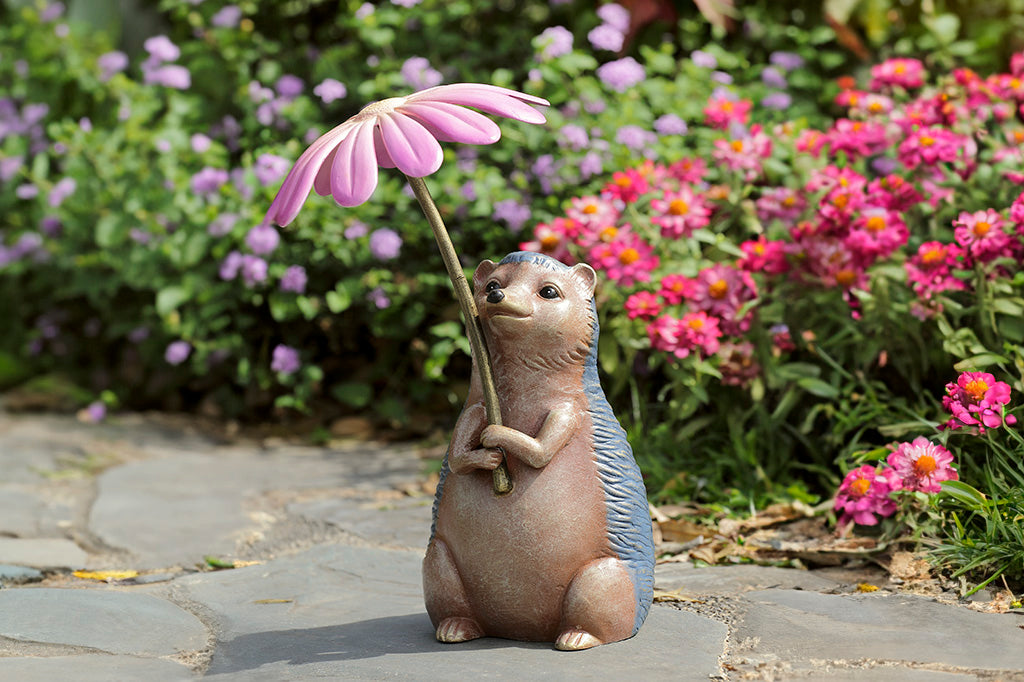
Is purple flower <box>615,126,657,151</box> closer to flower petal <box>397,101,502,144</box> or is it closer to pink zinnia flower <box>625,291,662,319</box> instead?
pink zinnia flower <box>625,291,662,319</box>

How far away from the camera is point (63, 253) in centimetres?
545

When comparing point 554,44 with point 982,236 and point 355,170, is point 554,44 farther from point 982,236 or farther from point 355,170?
point 355,170

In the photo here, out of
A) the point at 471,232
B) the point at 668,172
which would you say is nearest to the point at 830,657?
the point at 668,172

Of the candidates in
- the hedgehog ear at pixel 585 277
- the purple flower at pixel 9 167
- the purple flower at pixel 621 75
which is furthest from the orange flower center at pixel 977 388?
the purple flower at pixel 9 167

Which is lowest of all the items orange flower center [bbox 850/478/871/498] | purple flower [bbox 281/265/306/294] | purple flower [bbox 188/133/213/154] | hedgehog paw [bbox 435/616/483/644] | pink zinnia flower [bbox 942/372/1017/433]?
hedgehog paw [bbox 435/616/483/644]

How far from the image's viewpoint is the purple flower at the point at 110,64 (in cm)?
541

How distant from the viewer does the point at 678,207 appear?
136 inches

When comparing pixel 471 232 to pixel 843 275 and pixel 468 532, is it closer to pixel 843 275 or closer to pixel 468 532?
pixel 843 275

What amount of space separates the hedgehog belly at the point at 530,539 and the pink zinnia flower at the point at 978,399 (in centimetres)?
96

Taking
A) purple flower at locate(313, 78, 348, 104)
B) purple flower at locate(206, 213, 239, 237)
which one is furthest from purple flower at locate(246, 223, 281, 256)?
purple flower at locate(313, 78, 348, 104)

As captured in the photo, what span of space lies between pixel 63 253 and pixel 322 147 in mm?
3805

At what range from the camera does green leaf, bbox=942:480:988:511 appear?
255cm

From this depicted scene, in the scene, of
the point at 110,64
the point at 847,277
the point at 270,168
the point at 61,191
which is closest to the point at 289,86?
the point at 270,168

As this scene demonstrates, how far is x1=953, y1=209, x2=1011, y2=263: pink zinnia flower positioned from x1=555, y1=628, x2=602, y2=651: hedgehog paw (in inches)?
58.5
